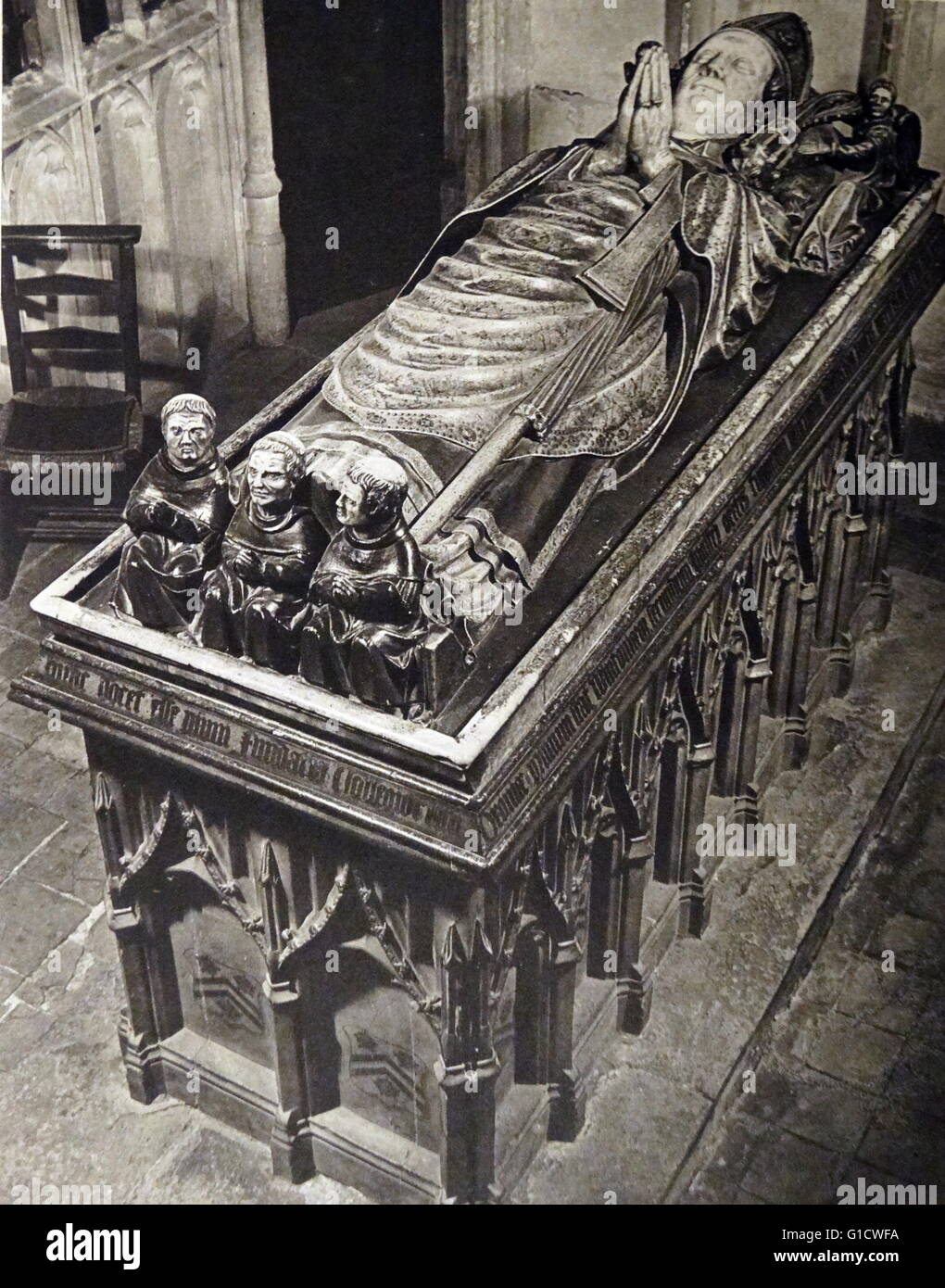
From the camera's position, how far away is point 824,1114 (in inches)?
216

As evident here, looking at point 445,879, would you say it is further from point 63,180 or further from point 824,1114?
point 63,180

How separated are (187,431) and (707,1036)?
7.90 feet

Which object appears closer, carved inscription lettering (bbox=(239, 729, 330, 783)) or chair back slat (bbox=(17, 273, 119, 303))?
carved inscription lettering (bbox=(239, 729, 330, 783))

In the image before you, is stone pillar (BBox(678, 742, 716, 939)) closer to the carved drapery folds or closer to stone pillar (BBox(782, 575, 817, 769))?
the carved drapery folds

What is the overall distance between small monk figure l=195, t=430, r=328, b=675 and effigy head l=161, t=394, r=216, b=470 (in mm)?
126

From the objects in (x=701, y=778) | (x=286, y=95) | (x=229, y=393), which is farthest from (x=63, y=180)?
(x=701, y=778)

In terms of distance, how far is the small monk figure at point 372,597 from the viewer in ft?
14.0

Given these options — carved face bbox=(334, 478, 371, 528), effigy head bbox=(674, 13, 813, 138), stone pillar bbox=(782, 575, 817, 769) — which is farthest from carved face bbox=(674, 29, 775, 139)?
carved face bbox=(334, 478, 371, 528)

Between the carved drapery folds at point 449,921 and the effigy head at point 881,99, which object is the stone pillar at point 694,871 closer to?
the carved drapery folds at point 449,921

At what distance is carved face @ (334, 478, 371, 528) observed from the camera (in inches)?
167

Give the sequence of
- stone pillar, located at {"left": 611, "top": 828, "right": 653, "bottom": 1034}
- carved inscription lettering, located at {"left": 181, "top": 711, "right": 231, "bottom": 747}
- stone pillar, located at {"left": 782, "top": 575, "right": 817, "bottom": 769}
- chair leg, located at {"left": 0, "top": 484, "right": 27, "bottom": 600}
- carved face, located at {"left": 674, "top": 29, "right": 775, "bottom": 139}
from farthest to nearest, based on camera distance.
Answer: chair leg, located at {"left": 0, "top": 484, "right": 27, "bottom": 600}
carved face, located at {"left": 674, "top": 29, "right": 775, "bottom": 139}
stone pillar, located at {"left": 782, "top": 575, "right": 817, "bottom": 769}
stone pillar, located at {"left": 611, "top": 828, "right": 653, "bottom": 1034}
carved inscription lettering, located at {"left": 181, "top": 711, "right": 231, "bottom": 747}

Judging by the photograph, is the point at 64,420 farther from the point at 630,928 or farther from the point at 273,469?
the point at 630,928
